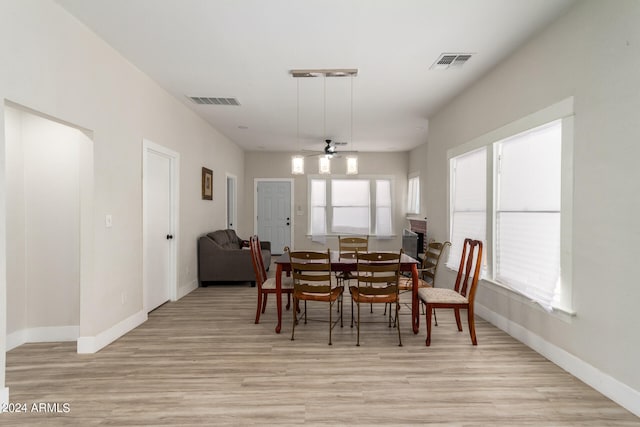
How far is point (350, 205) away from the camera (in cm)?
903

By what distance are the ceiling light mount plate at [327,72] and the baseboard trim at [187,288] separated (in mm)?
3450

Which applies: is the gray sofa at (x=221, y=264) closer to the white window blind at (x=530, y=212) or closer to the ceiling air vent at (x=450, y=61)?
the white window blind at (x=530, y=212)

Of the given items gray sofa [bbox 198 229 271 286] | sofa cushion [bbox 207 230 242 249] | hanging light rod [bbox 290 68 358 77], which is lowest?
gray sofa [bbox 198 229 271 286]

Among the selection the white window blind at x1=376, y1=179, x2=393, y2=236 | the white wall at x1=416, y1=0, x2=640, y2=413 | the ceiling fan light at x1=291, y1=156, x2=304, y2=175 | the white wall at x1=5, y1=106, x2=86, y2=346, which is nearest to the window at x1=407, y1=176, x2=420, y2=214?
the white window blind at x1=376, y1=179, x2=393, y2=236

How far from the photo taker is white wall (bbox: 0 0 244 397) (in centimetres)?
226

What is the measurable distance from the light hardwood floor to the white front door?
874mm

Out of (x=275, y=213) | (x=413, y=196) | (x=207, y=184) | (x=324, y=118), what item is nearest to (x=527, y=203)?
(x=324, y=118)

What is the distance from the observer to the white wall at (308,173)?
8.93 meters

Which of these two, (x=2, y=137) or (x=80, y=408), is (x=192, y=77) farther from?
(x=80, y=408)

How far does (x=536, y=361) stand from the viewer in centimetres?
288

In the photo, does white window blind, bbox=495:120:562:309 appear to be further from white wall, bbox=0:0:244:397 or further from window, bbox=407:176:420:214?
window, bbox=407:176:420:214

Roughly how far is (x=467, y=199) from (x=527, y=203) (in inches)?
48.4

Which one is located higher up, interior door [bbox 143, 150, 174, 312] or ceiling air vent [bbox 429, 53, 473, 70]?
ceiling air vent [bbox 429, 53, 473, 70]

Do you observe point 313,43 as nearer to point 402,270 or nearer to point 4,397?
point 402,270
